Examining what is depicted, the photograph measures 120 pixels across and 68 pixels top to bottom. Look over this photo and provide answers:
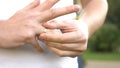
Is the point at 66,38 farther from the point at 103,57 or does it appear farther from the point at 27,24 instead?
the point at 103,57

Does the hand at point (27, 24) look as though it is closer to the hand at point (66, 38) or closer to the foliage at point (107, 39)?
the hand at point (66, 38)

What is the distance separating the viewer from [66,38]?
1.46m

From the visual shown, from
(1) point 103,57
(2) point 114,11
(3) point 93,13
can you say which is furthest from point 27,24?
(2) point 114,11

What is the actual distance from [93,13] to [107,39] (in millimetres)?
16423

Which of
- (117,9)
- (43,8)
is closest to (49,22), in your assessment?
(43,8)

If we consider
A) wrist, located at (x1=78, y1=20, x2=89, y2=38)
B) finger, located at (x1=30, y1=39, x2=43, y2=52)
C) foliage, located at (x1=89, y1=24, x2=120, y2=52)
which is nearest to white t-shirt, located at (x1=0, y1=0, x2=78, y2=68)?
finger, located at (x1=30, y1=39, x2=43, y2=52)

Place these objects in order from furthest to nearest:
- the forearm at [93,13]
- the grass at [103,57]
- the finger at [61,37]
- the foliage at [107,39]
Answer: the foliage at [107,39] < the grass at [103,57] < the forearm at [93,13] < the finger at [61,37]

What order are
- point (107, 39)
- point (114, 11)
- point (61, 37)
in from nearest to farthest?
point (61, 37)
point (107, 39)
point (114, 11)

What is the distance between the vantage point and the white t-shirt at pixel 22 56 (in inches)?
60.7

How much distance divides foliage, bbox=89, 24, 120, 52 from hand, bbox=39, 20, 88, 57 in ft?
52.8

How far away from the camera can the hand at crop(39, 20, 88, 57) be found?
1.46 meters

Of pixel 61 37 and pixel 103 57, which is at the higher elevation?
pixel 61 37

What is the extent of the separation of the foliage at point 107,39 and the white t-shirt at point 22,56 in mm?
16046

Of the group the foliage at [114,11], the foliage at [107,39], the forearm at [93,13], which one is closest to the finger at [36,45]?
the forearm at [93,13]
